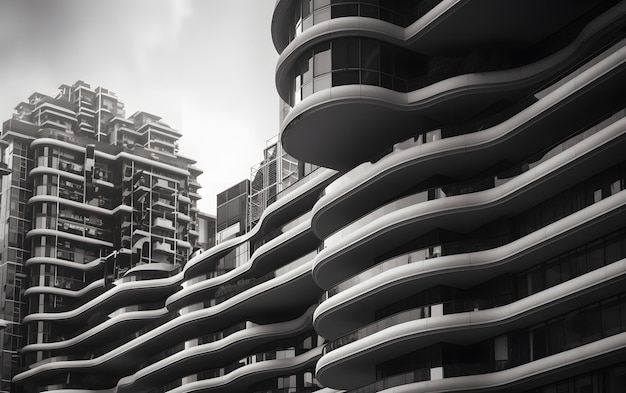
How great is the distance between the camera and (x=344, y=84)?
63.9m

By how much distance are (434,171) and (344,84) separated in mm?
7016

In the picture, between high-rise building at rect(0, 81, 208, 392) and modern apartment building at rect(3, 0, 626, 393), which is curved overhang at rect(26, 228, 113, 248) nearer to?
high-rise building at rect(0, 81, 208, 392)

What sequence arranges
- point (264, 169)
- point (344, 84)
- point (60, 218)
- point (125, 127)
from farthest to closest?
point (125, 127) < point (60, 218) < point (264, 169) < point (344, 84)

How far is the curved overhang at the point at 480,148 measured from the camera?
53.9 metres

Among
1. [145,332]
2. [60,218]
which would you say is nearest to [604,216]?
[145,332]

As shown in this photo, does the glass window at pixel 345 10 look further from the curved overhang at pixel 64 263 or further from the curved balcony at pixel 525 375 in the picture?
the curved overhang at pixel 64 263

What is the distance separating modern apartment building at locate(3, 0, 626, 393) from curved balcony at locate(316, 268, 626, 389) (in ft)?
0.36

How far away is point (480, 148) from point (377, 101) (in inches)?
255

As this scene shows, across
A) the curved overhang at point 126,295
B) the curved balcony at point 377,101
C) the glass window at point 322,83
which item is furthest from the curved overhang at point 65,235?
the glass window at point 322,83

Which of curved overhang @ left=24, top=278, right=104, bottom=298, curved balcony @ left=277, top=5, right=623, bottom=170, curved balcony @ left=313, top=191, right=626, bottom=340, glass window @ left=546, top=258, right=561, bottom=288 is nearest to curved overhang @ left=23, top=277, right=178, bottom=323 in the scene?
curved overhang @ left=24, top=278, right=104, bottom=298

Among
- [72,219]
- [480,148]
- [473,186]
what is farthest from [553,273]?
[72,219]

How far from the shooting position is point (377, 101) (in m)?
63.0

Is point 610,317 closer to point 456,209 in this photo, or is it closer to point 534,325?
point 534,325

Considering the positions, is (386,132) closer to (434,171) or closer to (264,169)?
(434,171)
